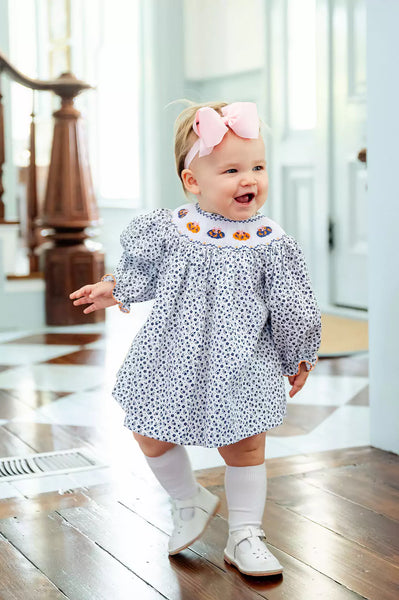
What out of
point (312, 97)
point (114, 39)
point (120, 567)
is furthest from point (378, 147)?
point (114, 39)

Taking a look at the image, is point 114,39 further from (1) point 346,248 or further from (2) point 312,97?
(1) point 346,248

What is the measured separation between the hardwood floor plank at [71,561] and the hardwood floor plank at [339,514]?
0.39m

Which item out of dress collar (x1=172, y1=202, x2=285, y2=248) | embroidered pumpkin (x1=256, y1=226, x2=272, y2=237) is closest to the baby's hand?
→ dress collar (x1=172, y1=202, x2=285, y2=248)

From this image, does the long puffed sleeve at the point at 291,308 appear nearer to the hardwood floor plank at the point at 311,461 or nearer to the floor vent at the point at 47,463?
the hardwood floor plank at the point at 311,461

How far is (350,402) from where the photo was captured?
2.57m

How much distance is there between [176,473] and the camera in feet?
4.83

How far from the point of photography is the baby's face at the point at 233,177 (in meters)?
1.38

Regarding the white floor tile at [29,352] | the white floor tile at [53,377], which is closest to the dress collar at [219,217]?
the white floor tile at [53,377]

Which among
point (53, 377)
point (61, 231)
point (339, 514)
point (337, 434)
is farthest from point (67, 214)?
point (339, 514)

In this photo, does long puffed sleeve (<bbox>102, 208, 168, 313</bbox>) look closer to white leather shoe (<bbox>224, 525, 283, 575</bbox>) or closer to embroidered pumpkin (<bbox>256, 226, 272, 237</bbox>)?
embroidered pumpkin (<bbox>256, 226, 272, 237</bbox>)

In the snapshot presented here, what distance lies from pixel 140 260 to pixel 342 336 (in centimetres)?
233

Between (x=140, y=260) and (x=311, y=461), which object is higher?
(x=140, y=260)

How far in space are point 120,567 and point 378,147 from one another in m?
1.09

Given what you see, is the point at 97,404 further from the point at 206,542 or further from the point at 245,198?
the point at 245,198
